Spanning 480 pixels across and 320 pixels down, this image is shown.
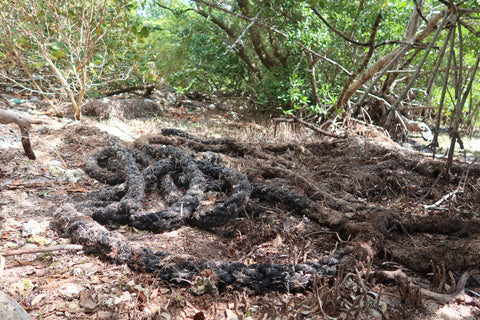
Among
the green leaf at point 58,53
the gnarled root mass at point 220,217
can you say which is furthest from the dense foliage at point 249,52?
the gnarled root mass at point 220,217

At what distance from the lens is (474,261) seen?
4.90 feet

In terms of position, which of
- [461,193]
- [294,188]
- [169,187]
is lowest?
[169,187]

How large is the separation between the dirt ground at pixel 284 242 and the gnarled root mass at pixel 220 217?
1cm

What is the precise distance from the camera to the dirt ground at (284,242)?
4.32 ft

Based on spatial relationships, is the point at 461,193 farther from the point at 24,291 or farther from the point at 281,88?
the point at 281,88

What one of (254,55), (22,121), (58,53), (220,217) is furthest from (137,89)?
(220,217)

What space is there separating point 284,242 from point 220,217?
0.41 meters

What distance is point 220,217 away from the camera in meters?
1.97

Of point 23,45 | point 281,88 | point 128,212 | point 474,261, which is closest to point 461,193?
point 474,261

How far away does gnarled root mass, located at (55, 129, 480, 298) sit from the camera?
4.79 feet

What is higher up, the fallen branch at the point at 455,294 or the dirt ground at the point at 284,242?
the fallen branch at the point at 455,294

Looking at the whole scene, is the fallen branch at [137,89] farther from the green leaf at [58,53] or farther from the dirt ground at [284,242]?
the dirt ground at [284,242]

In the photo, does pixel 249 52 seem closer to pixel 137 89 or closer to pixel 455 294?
pixel 137 89

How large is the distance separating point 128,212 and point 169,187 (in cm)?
48
